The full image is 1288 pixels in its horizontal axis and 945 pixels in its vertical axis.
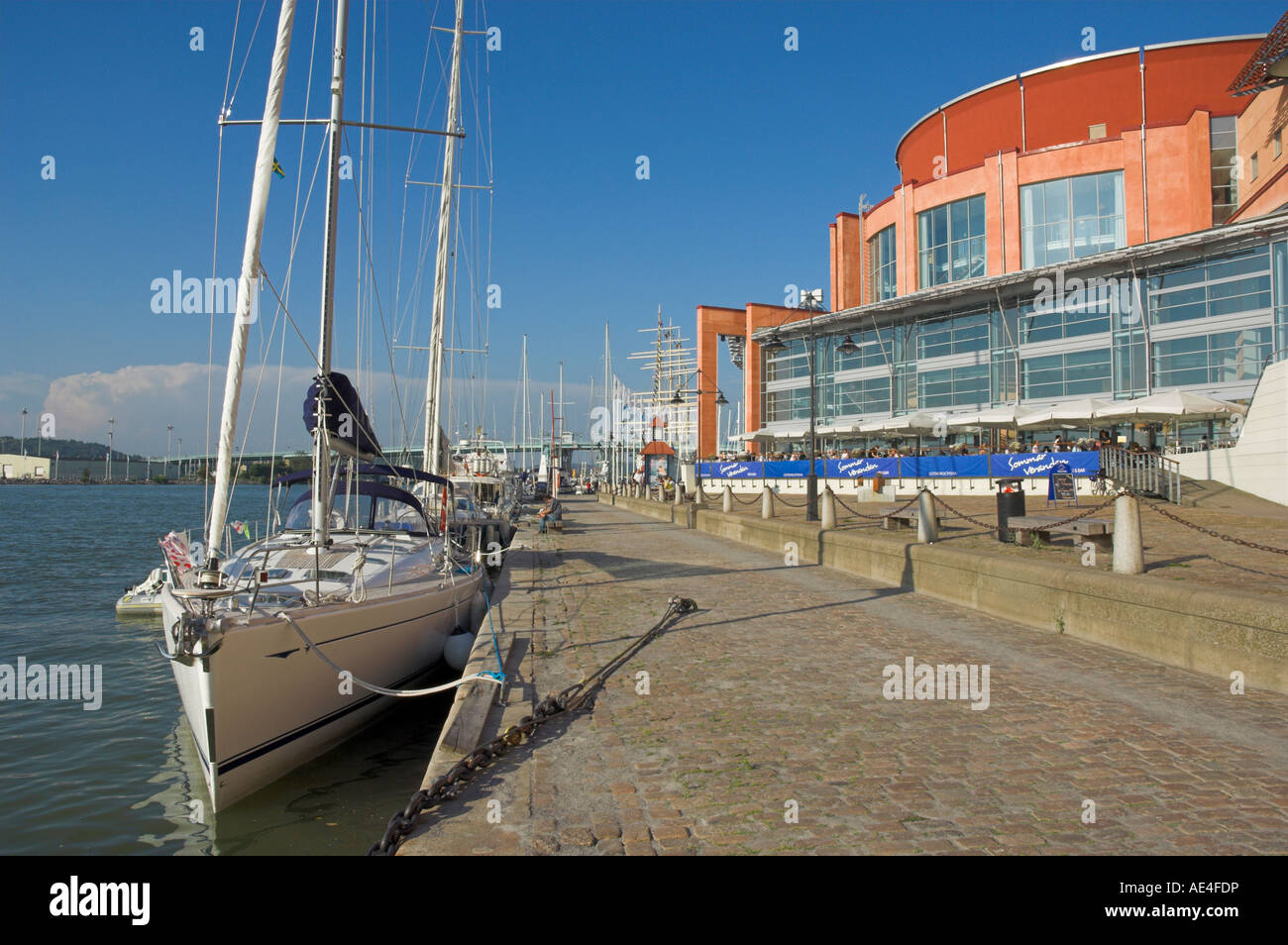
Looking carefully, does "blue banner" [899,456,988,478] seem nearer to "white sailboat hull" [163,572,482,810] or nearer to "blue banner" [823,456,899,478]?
"blue banner" [823,456,899,478]

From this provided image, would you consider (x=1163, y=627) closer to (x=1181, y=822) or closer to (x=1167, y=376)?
(x=1181, y=822)

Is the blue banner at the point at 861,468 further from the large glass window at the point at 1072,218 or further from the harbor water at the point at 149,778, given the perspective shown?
the harbor water at the point at 149,778

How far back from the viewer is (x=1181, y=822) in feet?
12.7

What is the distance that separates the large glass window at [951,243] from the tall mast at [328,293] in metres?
37.3

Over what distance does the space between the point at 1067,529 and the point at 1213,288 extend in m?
25.0

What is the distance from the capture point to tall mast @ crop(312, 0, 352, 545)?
9.16 metres

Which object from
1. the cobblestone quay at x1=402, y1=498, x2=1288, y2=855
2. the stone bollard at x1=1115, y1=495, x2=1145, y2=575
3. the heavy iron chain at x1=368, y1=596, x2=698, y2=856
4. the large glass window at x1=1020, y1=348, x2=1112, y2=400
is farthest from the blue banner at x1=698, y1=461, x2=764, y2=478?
the heavy iron chain at x1=368, y1=596, x2=698, y2=856

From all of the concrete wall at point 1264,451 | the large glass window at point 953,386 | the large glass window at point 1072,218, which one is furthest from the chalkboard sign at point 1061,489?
the large glass window at point 1072,218

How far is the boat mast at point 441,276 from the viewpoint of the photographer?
20.0 meters

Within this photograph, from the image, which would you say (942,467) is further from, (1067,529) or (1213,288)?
(1067,529)

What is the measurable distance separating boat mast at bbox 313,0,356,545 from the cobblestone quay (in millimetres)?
2984

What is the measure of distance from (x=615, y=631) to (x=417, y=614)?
7.61ft
